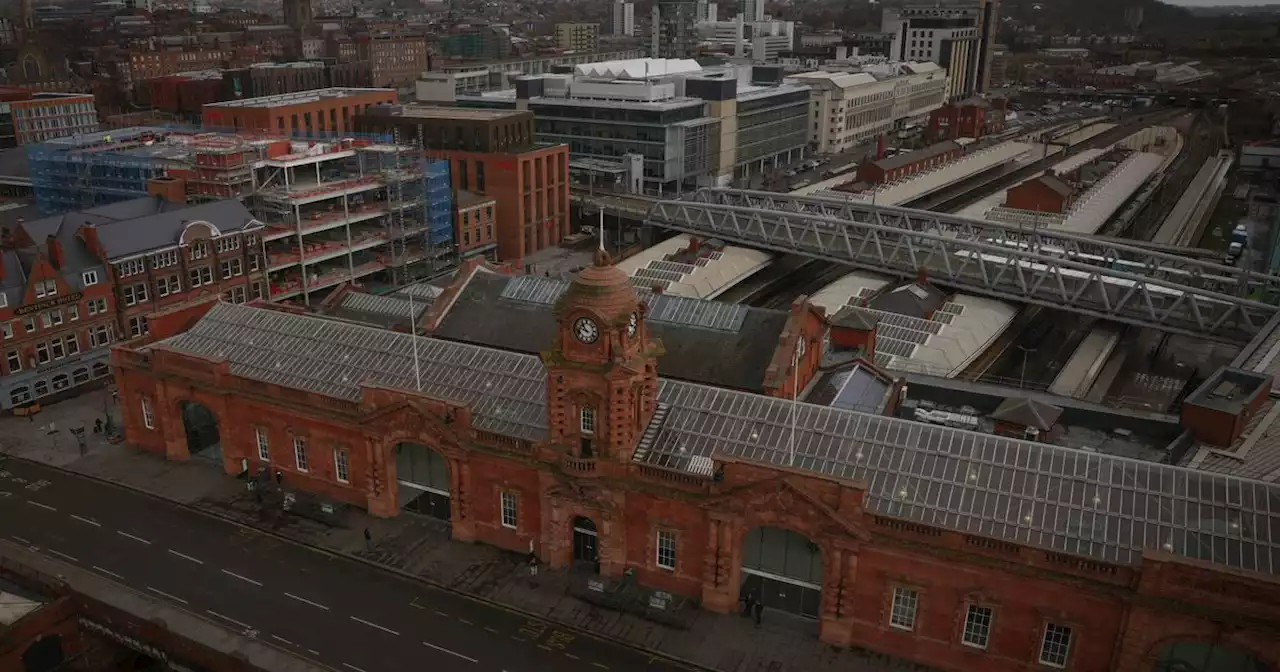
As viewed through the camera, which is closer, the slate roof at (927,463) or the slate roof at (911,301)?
the slate roof at (927,463)

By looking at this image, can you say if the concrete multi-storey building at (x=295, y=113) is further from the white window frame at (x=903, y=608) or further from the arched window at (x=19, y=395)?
the white window frame at (x=903, y=608)

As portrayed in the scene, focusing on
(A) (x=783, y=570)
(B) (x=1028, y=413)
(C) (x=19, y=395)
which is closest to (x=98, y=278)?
(C) (x=19, y=395)

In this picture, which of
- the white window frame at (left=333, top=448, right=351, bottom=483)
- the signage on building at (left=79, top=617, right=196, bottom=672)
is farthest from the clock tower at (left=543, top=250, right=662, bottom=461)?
the signage on building at (left=79, top=617, right=196, bottom=672)

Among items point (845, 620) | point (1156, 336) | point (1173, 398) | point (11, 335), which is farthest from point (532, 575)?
point (1156, 336)

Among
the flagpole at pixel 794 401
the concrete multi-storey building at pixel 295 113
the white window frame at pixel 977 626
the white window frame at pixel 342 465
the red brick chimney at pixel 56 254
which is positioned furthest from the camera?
the concrete multi-storey building at pixel 295 113

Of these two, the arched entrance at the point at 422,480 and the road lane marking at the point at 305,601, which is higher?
the arched entrance at the point at 422,480

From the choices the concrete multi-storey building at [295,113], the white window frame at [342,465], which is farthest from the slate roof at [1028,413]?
the concrete multi-storey building at [295,113]

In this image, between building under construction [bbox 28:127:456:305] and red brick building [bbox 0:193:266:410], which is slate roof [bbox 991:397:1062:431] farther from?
building under construction [bbox 28:127:456:305]

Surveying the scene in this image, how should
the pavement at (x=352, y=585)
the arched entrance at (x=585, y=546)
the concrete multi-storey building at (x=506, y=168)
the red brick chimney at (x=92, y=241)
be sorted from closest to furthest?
the pavement at (x=352, y=585)
the arched entrance at (x=585, y=546)
the red brick chimney at (x=92, y=241)
the concrete multi-storey building at (x=506, y=168)
